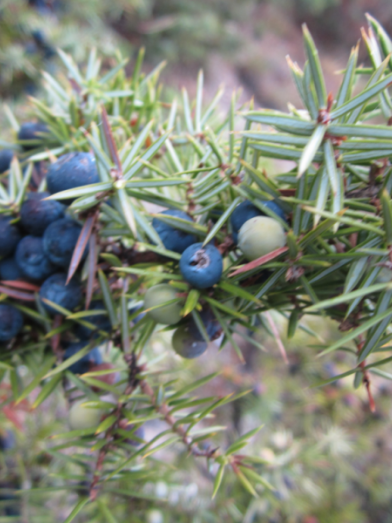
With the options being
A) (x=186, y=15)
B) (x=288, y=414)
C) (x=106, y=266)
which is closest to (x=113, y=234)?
(x=106, y=266)

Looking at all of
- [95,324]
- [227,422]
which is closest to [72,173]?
[95,324]

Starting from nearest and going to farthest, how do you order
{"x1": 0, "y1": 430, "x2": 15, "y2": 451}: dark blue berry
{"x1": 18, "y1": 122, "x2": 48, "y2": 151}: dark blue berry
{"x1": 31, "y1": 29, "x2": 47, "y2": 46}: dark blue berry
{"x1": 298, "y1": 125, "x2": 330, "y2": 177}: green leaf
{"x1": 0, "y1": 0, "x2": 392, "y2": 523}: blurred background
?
{"x1": 298, "y1": 125, "x2": 330, "y2": 177}: green leaf → {"x1": 18, "y1": 122, "x2": 48, "y2": 151}: dark blue berry → {"x1": 0, "y1": 0, "x2": 392, "y2": 523}: blurred background → {"x1": 0, "y1": 430, "x2": 15, "y2": 451}: dark blue berry → {"x1": 31, "y1": 29, "x2": 47, "y2": 46}: dark blue berry

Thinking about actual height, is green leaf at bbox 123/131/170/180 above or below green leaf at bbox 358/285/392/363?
above

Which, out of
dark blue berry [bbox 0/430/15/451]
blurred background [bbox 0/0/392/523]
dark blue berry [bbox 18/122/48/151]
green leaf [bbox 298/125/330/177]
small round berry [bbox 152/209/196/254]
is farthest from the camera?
dark blue berry [bbox 0/430/15/451]

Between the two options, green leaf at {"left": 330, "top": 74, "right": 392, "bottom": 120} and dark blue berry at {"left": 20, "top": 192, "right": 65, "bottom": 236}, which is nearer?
green leaf at {"left": 330, "top": 74, "right": 392, "bottom": 120}

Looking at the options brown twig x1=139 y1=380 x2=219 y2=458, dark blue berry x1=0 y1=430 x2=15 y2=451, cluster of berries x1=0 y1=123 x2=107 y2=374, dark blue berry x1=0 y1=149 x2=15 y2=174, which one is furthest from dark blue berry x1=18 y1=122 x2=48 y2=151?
dark blue berry x1=0 y1=430 x2=15 y2=451

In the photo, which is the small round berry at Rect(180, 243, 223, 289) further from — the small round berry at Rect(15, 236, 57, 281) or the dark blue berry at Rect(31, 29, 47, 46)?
the dark blue berry at Rect(31, 29, 47, 46)
